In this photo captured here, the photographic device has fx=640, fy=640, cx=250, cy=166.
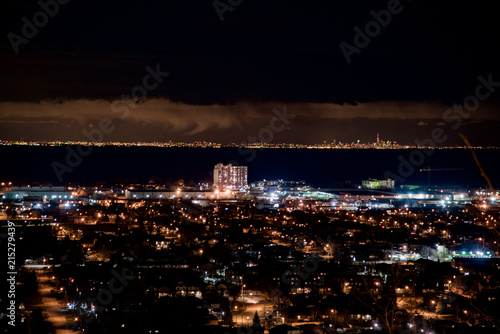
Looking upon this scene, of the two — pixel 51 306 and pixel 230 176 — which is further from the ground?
A: pixel 230 176

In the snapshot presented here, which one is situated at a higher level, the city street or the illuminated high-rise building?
the illuminated high-rise building

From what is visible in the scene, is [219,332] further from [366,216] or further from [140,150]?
[140,150]

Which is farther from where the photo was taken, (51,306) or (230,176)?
(230,176)

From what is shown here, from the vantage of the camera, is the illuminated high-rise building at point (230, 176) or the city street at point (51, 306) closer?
the city street at point (51, 306)

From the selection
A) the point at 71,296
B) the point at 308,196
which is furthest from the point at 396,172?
the point at 71,296

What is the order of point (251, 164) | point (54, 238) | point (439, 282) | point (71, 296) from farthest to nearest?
point (251, 164) < point (54, 238) < point (439, 282) < point (71, 296)

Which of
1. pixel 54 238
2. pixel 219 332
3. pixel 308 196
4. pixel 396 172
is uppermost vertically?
pixel 396 172

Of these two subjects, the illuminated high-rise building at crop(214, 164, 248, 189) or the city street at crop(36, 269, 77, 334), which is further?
the illuminated high-rise building at crop(214, 164, 248, 189)

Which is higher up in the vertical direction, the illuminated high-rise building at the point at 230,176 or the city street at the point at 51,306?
the illuminated high-rise building at the point at 230,176
